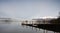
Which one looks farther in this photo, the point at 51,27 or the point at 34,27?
the point at 34,27

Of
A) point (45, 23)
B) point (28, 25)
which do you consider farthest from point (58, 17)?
point (28, 25)

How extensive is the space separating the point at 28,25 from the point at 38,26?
15.2 inches

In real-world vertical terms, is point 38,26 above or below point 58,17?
below

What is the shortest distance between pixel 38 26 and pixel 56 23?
0.74 m

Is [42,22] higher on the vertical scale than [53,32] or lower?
higher

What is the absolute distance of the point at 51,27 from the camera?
4.22 metres

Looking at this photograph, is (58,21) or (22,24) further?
(22,24)

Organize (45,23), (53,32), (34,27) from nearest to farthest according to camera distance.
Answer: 1. (53,32)
2. (45,23)
3. (34,27)

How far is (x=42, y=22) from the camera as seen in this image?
4082mm

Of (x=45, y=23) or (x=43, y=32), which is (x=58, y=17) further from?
(x=43, y=32)

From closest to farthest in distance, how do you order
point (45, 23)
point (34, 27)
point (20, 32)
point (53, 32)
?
point (53, 32), point (20, 32), point (45, 23), point (34, 27)

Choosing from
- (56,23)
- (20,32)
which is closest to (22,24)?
(20,32)

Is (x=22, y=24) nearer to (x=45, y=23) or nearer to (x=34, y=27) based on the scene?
(x=34, y=27)

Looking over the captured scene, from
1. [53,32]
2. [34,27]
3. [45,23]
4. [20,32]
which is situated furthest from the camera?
[34,27]
